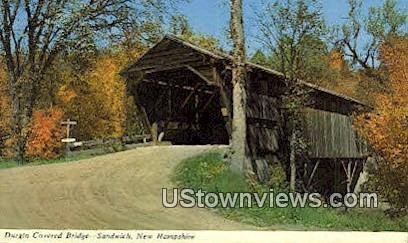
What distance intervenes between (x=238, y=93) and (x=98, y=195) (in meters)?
0.71

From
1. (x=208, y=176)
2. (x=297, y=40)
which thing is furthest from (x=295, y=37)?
(x=208, y=176)

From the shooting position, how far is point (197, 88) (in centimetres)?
341

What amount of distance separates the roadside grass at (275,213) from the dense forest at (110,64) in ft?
0.68

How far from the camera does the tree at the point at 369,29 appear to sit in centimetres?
305

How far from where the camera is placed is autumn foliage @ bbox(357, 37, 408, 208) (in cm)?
→ 308

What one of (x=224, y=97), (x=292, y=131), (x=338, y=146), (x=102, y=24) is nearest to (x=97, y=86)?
(x=102, y=24)

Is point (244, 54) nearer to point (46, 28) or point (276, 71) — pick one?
point (276, 71)

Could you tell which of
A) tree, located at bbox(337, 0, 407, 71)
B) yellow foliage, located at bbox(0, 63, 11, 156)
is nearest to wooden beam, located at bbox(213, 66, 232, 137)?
tree, located at bbox(337, 0, 407, 71)

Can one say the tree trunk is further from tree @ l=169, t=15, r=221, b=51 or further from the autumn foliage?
the autumn foliage

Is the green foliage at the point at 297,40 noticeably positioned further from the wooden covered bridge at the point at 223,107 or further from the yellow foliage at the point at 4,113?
the yellow foliage at the point at 4,113

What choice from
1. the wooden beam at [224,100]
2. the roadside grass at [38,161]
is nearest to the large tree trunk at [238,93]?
the wooden beam at [224,100]

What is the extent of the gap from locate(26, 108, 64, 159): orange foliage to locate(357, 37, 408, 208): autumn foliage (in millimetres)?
1244

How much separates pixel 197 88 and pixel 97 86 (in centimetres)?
45

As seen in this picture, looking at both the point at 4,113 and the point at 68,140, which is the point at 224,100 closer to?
the point at 68,140
